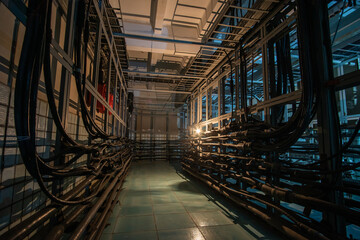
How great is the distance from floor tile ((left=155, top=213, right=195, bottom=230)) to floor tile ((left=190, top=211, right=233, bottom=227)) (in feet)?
0.38

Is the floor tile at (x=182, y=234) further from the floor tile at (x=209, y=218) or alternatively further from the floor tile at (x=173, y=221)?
the floor tile at (x=209, y=218)

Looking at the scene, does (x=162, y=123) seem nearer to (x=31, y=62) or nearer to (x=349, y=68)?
(x=349, y=68)

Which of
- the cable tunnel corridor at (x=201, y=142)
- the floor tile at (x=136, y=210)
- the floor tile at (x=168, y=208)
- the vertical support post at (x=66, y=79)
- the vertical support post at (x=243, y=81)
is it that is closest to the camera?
the cable tunnel corridor at (x=201, y=142)

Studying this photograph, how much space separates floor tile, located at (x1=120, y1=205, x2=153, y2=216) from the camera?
10.1 feet

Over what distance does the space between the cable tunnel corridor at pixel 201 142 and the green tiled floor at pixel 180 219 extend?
0.09 ft

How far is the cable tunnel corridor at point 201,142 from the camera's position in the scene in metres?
1.25

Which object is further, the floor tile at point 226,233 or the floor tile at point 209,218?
the floor tile at point 209,218

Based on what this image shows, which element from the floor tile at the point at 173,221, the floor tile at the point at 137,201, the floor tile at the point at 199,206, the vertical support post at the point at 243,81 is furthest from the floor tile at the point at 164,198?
the vertical support post at the point at 243,81

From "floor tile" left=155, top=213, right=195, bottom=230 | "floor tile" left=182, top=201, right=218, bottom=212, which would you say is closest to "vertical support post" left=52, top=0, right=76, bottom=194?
"floor tile" left=155, top=213, right=195, bottom=230

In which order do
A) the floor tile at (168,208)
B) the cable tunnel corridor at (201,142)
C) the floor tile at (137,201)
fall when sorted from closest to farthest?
1. the cable tunnel corridor at (201,142)
2. the floor tile at (168,208)
3. the floor tile at (137,201)

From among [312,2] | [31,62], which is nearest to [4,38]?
[31,62]

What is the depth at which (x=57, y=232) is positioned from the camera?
1191mm

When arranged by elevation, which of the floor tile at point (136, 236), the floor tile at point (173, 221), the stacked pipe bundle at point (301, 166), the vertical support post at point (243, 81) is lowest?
the floor tile at point (173, 221)

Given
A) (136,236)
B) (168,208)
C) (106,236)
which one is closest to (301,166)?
(136,236)
